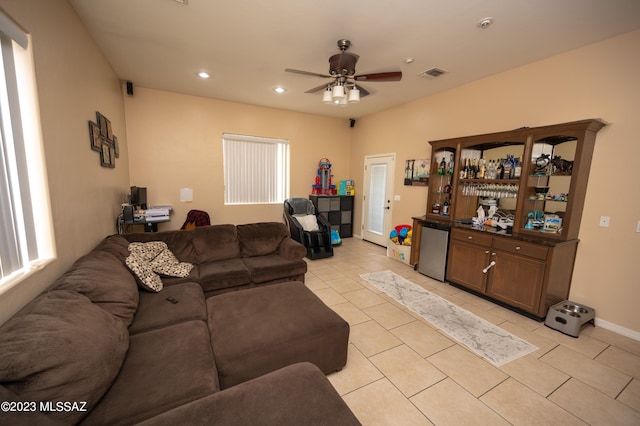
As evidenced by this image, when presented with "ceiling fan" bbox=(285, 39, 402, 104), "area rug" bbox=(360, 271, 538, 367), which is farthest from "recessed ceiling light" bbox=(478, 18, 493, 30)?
"area rug" bbox=(360, 271, 538, 367)

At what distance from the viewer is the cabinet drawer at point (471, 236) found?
124 inches

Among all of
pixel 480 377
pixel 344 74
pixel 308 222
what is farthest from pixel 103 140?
pixel 480 377

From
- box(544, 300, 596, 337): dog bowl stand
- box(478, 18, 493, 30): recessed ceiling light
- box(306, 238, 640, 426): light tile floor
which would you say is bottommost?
box(306, 238, 640, 426): light tile floor

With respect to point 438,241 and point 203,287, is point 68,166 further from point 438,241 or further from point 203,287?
point 438,241

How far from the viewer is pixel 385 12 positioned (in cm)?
221

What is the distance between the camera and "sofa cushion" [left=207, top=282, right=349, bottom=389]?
5.08 feet

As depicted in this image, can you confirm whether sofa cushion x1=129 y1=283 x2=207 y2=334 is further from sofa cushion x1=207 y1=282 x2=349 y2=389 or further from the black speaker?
the black speaker

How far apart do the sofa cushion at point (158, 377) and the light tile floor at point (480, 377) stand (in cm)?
100

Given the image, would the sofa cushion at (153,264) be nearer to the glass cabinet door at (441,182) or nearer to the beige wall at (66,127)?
the beige wall at (66,127)

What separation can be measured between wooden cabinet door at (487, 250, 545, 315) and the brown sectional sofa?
2.28 m

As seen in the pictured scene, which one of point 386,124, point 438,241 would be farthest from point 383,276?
point 386,124

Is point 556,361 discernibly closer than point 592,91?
Yes

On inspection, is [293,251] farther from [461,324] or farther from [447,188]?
[447,188]

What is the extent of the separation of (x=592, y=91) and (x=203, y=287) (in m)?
4.63
